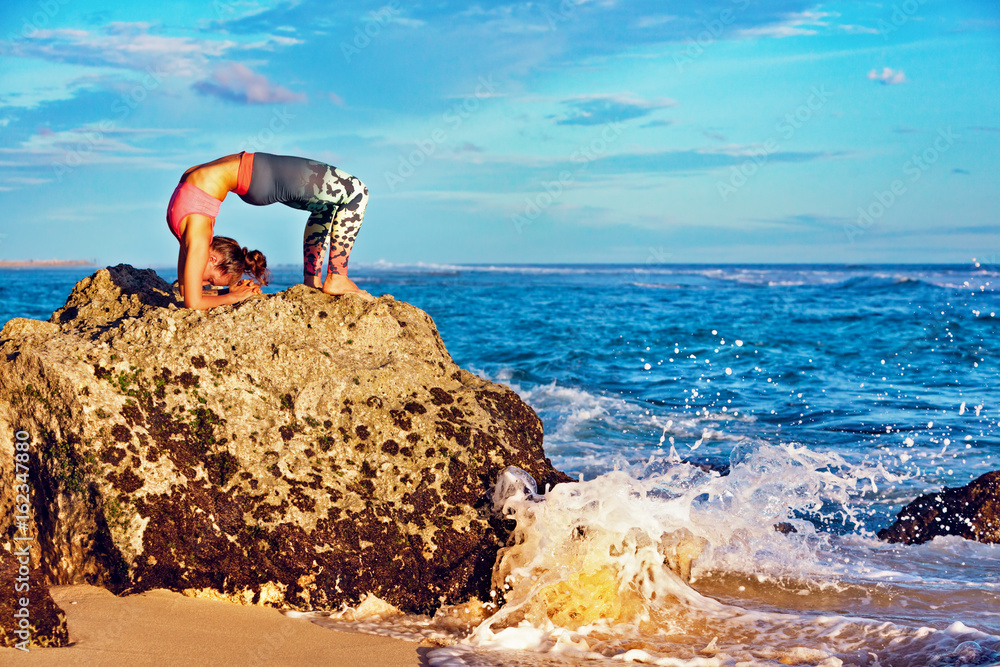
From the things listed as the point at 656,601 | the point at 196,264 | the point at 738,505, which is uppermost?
the point at 196,264

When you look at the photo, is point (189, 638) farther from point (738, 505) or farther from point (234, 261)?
point (738, 505)

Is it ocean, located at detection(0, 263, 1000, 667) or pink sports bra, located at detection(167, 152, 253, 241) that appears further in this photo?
pink sports bra, located at detection(167, 152, 253, 241)

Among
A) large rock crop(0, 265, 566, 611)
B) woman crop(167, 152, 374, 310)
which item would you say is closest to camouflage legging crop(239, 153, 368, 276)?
woman crop(167, 152, 374, 310)

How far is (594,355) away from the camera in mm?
14016

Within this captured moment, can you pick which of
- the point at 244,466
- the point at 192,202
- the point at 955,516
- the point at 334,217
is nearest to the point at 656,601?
the point at 244,466

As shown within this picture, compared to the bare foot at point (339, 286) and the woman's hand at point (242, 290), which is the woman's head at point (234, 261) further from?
the bare foot at point (339, 286)

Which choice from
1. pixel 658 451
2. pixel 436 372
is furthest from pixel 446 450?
pixel 658 451

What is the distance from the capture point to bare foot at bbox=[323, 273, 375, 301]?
440 centimetres

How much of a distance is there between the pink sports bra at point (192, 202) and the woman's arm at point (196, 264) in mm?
40

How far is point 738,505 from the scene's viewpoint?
5.33 meters

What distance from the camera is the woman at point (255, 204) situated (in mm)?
4238

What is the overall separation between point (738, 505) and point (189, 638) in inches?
143

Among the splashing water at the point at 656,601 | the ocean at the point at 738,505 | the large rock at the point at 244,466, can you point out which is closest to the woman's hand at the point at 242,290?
the large rock at the point at 244,466

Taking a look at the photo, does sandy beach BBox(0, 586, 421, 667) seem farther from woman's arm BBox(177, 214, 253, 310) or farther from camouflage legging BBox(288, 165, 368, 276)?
camouflage legging BBox(288, 165, 368, 276)
